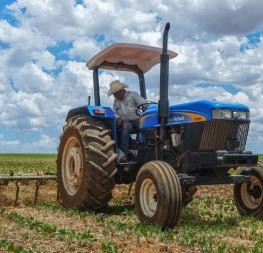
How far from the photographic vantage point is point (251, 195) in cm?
908

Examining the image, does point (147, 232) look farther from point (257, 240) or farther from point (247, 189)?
point (247, 189)

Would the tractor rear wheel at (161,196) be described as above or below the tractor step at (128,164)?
below

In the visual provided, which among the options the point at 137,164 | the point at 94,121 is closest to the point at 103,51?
the point at 94,121

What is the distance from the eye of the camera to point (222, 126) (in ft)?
26.5

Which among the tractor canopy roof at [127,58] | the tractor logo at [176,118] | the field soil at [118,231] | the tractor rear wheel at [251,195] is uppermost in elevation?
the tractor canopy roof at [127,58]

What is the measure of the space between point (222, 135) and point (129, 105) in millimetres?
2127

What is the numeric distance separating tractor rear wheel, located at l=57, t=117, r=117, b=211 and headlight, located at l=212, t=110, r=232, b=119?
1.89m

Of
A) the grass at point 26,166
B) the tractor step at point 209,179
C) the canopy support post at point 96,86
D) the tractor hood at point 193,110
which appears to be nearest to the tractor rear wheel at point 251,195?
the tractor step at point 209,179

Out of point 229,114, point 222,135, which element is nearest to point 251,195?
point 222,135

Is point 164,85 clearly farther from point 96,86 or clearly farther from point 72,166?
point 72,166

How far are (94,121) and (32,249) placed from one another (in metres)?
3.83

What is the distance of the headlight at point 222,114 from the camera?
793cm

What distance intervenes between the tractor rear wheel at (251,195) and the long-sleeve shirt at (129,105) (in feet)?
7.03

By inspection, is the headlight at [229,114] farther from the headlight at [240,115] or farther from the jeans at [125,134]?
the jeans at [125,134]
